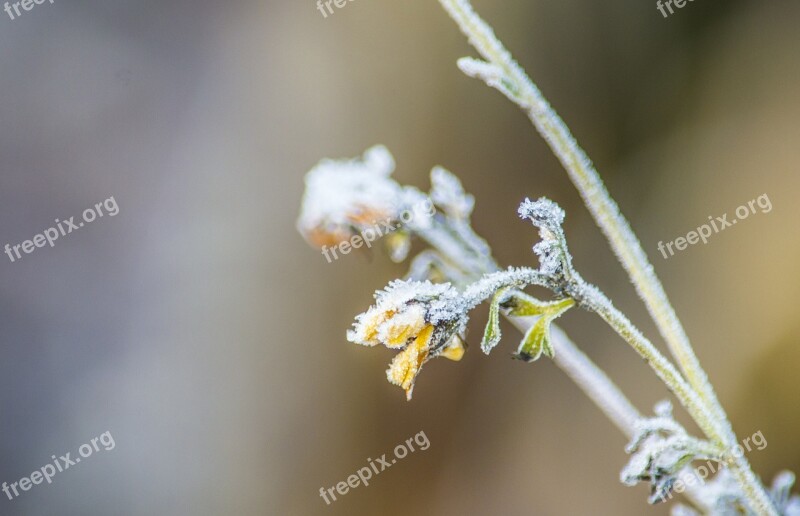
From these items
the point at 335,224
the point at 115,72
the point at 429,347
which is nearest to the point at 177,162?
the point at 115,72

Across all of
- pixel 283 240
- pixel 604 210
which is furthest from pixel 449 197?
pixel 283 240

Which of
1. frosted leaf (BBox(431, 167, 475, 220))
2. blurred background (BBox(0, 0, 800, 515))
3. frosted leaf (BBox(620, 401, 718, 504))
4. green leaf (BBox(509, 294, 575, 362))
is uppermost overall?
blurred background (BBox(0, 0, 800, 515))

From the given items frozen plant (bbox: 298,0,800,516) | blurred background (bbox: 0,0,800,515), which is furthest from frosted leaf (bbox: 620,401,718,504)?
blurred background (bbox: 0,0,800,515)

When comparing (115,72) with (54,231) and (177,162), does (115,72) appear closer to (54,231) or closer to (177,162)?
(177,162)

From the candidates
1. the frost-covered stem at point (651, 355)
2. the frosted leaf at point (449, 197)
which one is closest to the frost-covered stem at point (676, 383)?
the frost-covered stem at point (651, 355)

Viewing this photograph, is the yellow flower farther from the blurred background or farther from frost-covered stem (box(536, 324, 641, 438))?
the blurred background

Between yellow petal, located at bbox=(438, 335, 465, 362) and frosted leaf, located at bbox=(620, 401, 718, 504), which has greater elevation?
yellow petal, located at bbox=(438, 335, 465, 362)

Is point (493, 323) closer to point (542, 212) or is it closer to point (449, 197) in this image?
point (542, 212)
